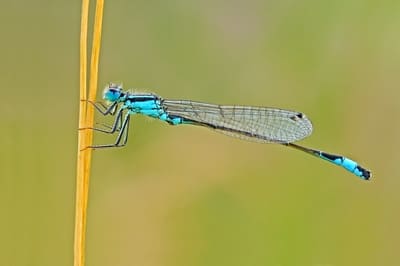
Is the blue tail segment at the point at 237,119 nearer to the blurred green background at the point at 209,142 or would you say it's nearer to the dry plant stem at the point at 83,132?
the blurred green background at the point at 209,142

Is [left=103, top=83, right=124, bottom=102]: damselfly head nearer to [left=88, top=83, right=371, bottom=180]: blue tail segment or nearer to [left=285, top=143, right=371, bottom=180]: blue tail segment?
[left=88, top=83, right=371, bottom=180]: blue tail segment

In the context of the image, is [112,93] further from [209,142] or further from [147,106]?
[209,142]

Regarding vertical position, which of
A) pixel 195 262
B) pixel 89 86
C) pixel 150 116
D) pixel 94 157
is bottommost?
pixel 195 262

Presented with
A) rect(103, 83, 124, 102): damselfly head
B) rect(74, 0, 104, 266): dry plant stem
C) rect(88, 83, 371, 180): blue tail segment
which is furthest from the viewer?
rect(88, 83, 371, 180): blue tail segment

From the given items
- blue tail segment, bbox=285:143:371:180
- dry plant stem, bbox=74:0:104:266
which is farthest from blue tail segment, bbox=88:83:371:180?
dry plant stem, bbox=74:0:104:266

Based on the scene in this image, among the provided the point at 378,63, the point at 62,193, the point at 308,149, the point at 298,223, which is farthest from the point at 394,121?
the point at 62,193

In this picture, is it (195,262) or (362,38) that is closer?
(195,262)

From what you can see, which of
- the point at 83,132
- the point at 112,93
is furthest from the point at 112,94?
the point at 83,132

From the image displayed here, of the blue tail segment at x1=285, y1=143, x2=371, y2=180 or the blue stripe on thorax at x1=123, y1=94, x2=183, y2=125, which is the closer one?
the blue stripe on thorax at x1=123, y1=94, x2=183, y2=125

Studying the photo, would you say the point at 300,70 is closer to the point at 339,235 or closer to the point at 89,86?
the point at 339,235
